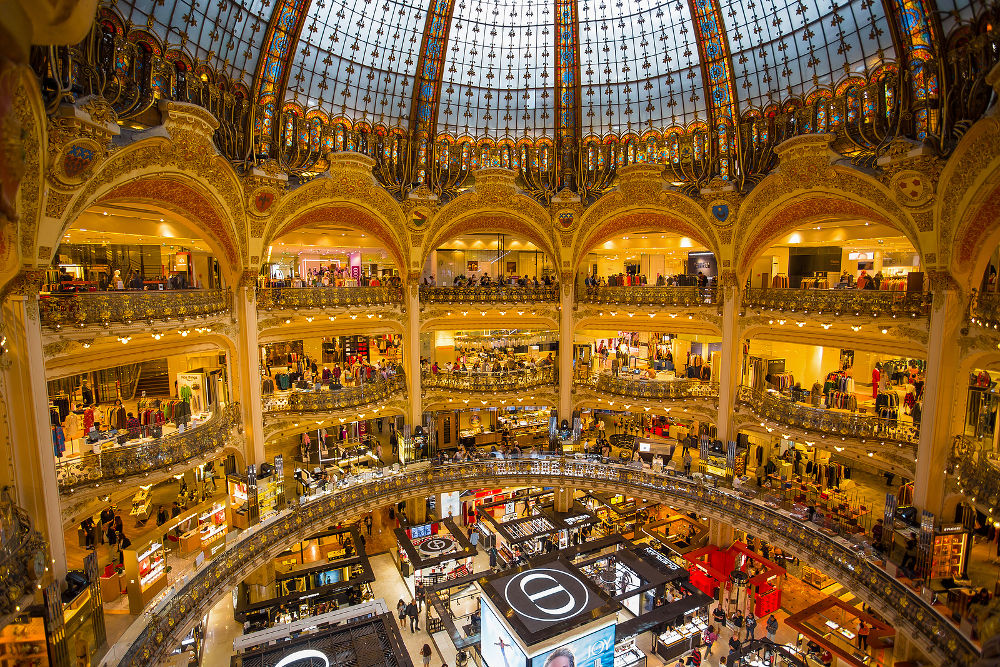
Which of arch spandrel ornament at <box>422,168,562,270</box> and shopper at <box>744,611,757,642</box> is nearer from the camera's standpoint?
shopper at <box>744,611,757,642</box>

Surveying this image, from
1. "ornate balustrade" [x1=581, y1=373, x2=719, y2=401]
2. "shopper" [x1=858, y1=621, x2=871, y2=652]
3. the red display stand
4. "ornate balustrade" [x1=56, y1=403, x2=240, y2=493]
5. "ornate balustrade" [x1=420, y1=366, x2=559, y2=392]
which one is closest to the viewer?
"ornate balustrade" [x1=56, y1=403, x2=240, y2=493]

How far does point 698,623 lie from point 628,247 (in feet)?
69.7

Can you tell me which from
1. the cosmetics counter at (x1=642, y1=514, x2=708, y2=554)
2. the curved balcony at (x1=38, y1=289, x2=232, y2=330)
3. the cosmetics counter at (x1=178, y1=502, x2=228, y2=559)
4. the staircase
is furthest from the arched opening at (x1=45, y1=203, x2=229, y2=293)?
the cosmetics counter at (x1=642, y1=514, x2=708, y2=554)

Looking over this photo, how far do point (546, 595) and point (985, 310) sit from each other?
16215 millimetres

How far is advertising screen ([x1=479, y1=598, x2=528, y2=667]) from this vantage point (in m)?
16.6

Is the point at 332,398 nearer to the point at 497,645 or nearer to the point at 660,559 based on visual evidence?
the point at 497,645

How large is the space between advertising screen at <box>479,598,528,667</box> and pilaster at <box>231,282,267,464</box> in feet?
40.2

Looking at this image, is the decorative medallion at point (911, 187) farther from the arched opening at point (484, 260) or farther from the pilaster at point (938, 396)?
the arched opening at point (484, 260)

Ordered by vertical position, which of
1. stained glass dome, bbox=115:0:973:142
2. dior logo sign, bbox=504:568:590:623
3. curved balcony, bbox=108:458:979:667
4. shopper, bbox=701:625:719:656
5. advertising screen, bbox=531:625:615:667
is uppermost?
stained glass dome, bbox=115:0:973:142

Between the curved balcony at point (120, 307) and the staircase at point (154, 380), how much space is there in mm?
8247

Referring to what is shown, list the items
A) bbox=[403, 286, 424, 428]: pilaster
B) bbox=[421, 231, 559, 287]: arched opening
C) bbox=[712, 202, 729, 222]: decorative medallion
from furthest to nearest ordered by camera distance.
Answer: bbox=[421, 231, 559, 287]: arched opening < bbox=[403, 286, 424, 428]: pilaster < bbox=[712, 202, 729, 222]: decorative medallion

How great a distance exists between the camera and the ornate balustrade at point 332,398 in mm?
24656

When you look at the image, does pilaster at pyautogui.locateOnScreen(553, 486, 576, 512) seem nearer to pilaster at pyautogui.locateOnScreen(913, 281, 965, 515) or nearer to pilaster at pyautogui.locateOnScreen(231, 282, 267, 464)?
pilaster at pyautogui.locateOnScreen(231, 282, 267, 464)

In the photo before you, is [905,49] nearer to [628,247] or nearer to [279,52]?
[628,247]
